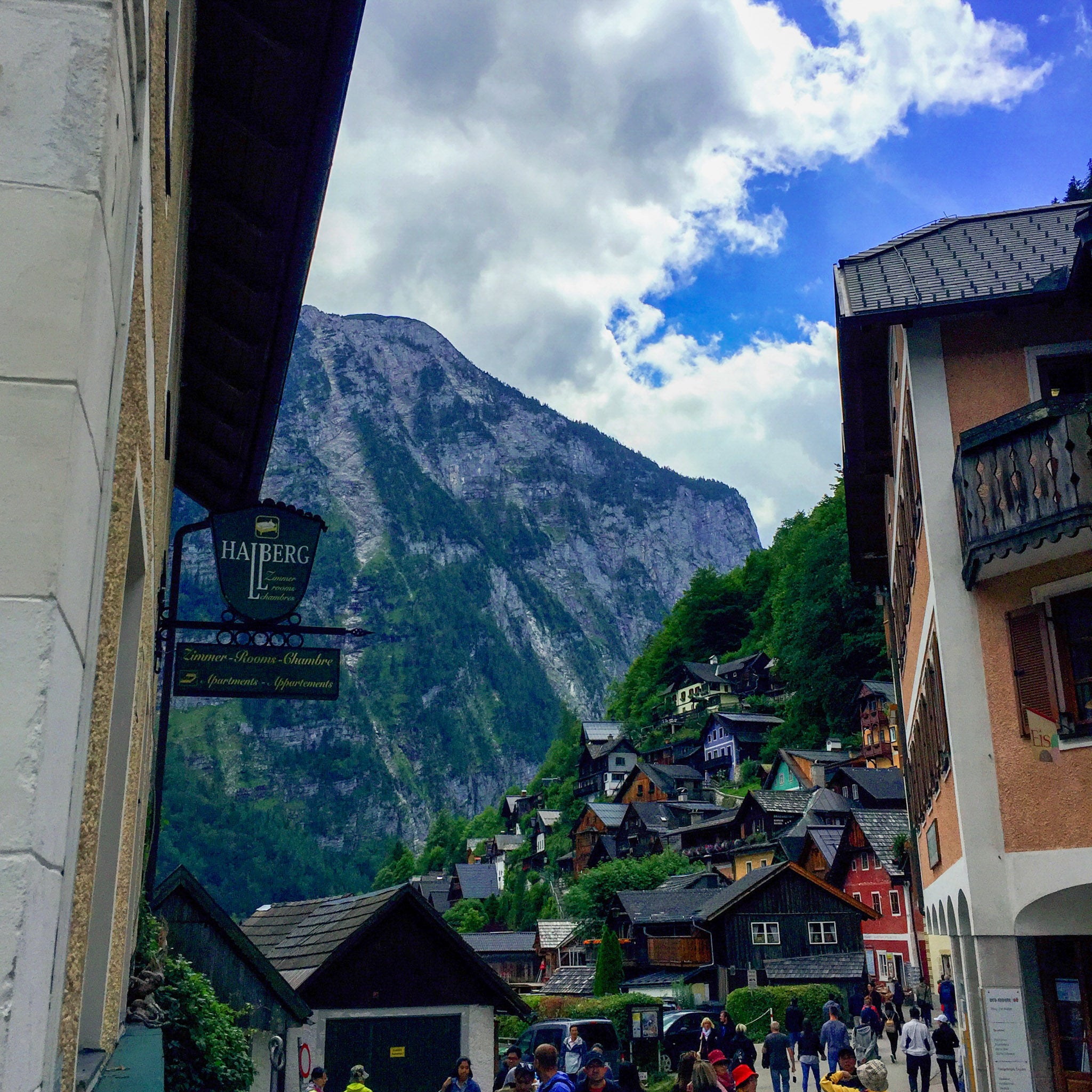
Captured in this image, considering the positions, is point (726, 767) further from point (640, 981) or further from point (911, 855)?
point (911, 855)

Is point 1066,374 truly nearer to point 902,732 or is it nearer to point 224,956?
point 224,956

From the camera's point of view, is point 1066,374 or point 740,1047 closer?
point 1066,374

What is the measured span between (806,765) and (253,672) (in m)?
72.2

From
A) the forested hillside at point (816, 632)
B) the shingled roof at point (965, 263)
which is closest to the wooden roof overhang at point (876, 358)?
the shingled roof at point (965, 263)

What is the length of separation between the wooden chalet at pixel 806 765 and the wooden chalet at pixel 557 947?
16943 millimetres

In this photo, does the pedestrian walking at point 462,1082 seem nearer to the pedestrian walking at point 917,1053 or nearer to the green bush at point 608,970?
the pedestrian walking at point 917,1053

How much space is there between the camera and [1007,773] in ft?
40.3

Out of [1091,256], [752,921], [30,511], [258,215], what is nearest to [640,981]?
[752,921]

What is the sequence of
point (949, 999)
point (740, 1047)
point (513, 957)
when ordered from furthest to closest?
1. point (513, 957)
2. point (949, 999)
3. point (740, 1047)

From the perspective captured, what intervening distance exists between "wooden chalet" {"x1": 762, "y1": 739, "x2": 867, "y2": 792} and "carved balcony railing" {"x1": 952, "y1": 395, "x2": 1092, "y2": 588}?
59601 millimetres

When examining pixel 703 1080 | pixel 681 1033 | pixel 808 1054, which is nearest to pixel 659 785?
pixel 681 1033

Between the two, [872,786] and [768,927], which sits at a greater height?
[872,786]

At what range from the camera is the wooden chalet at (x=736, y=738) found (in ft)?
308

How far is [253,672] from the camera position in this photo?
26.3 feet
